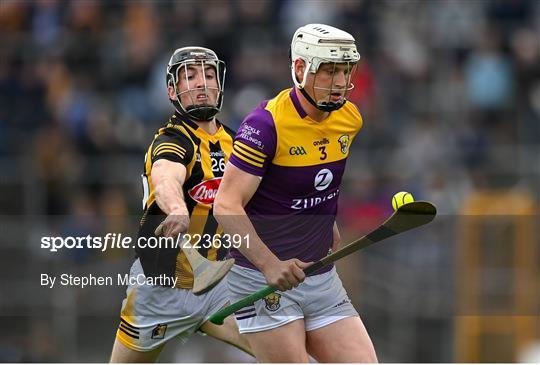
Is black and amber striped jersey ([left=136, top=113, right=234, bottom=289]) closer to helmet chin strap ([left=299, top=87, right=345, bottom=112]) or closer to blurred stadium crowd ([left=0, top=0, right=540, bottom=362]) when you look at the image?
helmet chin strap ([left=299, top=87, right=345, bottom=112])

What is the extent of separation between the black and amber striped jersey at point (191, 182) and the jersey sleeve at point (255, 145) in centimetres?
49

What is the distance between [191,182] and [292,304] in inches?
31.0

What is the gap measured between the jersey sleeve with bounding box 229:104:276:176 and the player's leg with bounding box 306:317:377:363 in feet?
2.52

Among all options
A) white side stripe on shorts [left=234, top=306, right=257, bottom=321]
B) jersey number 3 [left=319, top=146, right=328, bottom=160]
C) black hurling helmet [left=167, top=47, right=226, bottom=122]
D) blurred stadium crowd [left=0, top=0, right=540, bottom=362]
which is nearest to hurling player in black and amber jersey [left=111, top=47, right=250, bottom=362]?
black hurling helmet [left=167, top=47, right=226, bottom=122]

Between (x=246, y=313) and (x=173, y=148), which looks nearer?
(x=246, y=313)

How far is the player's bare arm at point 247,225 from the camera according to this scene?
18.3ft

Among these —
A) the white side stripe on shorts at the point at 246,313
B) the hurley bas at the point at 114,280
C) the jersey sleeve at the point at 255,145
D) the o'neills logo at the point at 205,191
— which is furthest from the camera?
the hurley bas at the point at 114,280

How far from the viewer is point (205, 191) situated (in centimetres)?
610

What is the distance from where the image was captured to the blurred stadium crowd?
35.8 ft

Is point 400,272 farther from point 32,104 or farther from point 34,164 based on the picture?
point 32,104

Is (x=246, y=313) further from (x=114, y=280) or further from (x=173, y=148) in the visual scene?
(x=114, y=280)

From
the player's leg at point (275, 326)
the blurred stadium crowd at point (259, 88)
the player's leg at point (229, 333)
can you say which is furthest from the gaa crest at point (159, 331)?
the blurred stadium crowd at point (259, 88)

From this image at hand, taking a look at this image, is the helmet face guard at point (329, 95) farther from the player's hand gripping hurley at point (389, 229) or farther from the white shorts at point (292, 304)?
the white shorts at point (292, 304)

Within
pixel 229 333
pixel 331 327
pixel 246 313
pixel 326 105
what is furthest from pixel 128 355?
pixel 326 105
